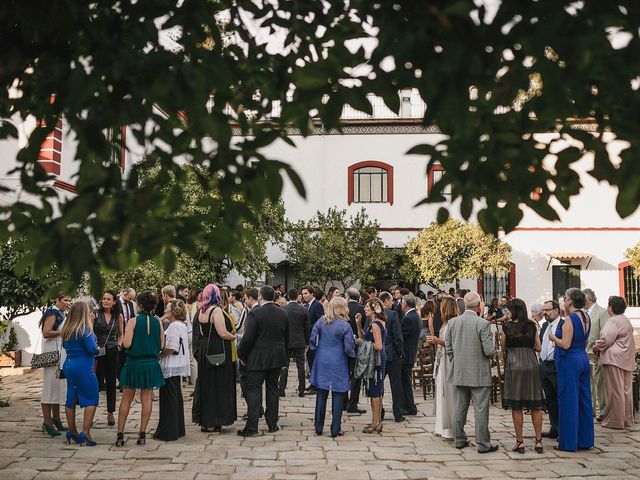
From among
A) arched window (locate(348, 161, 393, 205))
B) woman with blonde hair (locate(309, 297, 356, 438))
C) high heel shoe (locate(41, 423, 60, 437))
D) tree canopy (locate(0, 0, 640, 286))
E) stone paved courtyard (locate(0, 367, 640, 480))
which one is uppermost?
arched window (locate(348, 161, 393, 205))

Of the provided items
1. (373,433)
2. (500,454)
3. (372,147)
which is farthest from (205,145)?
(372,147)

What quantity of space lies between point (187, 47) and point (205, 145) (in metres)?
0.55

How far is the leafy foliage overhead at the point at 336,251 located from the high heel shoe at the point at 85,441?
1895 cm

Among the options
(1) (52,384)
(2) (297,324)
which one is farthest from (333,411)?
(1) (52,384)

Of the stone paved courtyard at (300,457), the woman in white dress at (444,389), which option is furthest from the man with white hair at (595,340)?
the woman in white dress at (444,389)

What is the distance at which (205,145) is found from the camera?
411cm

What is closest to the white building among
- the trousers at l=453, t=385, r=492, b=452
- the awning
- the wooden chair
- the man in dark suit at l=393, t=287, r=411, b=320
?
the awning

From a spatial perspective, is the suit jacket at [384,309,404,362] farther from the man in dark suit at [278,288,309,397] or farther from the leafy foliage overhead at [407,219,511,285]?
the leafy foliage overhead at [407,219,511,285]

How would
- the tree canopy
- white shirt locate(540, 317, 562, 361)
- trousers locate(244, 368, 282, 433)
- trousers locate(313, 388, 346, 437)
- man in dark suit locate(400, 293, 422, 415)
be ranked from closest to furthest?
the tree canopy → white shirt locate(540, 317, 562, 361) → trousers locate(313, 388, 346, 437) → trousers locate(244, 368, 282, 433) → man in dark suit locate(400, 293, 422, 415)

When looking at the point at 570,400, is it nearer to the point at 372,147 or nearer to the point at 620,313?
the point at 620,313

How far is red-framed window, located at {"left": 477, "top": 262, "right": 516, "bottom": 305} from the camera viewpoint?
3055cm

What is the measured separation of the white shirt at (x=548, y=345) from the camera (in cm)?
948

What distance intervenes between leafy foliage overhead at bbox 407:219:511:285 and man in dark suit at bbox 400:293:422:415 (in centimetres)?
1544

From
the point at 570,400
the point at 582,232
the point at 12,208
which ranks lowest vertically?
the point at 570,400
